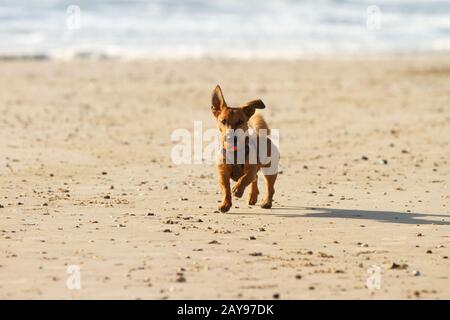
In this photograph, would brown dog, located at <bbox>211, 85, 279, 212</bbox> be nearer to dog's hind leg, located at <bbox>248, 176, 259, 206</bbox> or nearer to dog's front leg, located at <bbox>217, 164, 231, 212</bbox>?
dog's front leg, located at <bbox>217, 164, 231, 212</bbox>

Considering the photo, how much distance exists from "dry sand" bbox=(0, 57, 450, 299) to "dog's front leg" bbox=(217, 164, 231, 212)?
13cm

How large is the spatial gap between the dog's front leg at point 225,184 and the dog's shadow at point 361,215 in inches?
8.1

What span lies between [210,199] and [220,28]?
31.6 m

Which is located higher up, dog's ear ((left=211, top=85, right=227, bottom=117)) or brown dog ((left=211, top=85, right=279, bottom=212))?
dog's ear ((left=211, top=85, right=227, bottom=117))

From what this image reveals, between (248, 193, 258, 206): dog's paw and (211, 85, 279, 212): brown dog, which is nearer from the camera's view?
(211, 85, 279, 212): brown dog

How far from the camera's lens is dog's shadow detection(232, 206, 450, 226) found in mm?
9641

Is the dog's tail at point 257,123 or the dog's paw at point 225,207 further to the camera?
the dog's tail at point 257,123

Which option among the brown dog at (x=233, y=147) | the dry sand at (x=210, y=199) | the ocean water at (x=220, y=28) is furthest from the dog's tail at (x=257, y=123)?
the ocean water at (x=220, y=28)

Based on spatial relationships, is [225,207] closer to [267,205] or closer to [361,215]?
[267,205]

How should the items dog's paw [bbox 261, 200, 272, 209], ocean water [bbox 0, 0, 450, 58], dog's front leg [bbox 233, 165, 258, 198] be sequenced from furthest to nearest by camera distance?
ocean water [bbox 0, 0, 450, 58] → dog's paw [bbox 261, 200, 272, 209] → dog's front leg [bbox 233, 165, 258, 198]

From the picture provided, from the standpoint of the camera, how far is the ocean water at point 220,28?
111 ft

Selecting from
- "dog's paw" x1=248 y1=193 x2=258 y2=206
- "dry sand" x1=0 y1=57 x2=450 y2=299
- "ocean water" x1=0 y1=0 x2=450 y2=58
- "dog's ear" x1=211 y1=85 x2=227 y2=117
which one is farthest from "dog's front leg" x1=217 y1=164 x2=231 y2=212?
"ocean water" x1=0 y1=0 x2=450 y2=58

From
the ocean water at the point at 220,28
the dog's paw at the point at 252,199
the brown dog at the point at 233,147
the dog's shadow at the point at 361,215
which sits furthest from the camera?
the ocean water at the point at 220,28

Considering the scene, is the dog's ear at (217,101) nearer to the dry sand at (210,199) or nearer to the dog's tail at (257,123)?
the dog's tail at (257,123)
